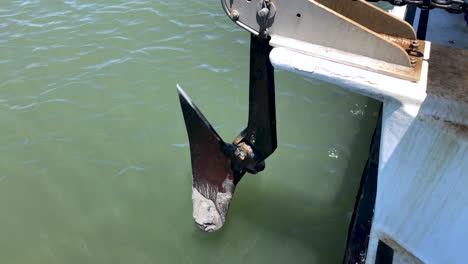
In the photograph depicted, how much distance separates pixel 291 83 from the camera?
540 centimetres

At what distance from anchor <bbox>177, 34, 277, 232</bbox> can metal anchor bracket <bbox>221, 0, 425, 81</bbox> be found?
0.62 feet

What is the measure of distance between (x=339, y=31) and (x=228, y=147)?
141 cm

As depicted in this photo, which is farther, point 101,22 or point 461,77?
point 101,22

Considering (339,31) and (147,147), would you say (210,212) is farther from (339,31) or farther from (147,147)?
(339,31)

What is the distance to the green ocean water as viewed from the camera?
11.9 ft

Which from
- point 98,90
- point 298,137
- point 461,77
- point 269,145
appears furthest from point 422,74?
point 98,90

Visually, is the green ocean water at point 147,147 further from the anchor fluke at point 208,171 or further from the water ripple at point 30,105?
the anchor fluke at point 208,171

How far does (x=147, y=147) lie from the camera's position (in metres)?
4.57

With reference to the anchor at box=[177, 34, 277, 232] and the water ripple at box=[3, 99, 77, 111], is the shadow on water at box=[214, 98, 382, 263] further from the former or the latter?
the water ripple at box=[3, 99, 77, 111]

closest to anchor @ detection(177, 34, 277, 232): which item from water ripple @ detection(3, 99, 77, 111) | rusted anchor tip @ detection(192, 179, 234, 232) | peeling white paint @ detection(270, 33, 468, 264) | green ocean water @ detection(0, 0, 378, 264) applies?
Result: rusted anchor tip @ detection(192, 179, 234, 232)

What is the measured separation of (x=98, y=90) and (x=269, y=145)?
3.32 m

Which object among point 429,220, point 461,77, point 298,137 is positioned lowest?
point 298,137

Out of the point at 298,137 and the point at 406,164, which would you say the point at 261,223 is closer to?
the point at 298,137

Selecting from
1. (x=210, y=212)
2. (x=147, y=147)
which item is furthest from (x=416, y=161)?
(x=147, y=147)
